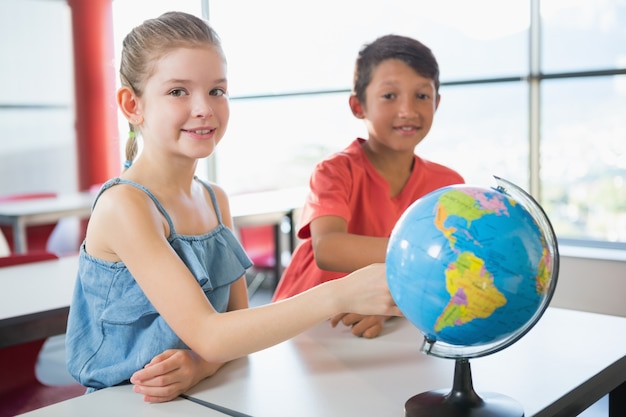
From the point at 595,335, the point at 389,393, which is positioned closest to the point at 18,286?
the point at 389,393

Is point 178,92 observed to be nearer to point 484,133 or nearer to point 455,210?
point 455,210

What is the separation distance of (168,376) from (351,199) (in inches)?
36.7

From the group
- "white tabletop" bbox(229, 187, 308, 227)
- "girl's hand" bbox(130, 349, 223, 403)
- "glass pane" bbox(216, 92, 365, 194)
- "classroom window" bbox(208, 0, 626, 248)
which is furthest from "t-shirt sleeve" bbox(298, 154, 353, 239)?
"glass pane" bbox(216, 92, 365, 194)

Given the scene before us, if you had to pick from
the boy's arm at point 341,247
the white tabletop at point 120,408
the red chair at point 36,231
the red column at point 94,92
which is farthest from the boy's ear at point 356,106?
the red column at point 94,92

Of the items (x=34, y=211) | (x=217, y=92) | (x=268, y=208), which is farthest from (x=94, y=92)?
(x=217, y=92)

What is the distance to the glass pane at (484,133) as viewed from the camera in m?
4.19

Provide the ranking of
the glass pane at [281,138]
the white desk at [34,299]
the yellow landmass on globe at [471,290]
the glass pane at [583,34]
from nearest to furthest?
the yellow landmass on globe at [471,290] → the white desk at [34,299] → the glass pane at [583,34] → the glass pane at [281,138]

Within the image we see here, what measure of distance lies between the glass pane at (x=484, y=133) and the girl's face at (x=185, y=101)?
2.90 metres

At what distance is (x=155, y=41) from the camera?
1536 millimetres

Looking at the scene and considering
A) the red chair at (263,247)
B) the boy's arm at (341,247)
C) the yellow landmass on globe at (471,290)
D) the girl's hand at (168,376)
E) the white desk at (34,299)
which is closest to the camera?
the yellow landmass on globe at (471,290)

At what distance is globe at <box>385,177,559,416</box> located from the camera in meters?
1.05

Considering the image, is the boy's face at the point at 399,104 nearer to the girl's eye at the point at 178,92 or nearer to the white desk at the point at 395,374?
the white desk at the point at 395,374

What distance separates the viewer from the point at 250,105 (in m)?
5.99

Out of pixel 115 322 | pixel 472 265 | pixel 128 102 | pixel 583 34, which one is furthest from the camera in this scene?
pixel 583 34
